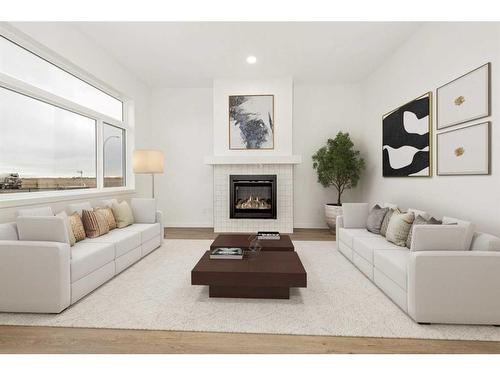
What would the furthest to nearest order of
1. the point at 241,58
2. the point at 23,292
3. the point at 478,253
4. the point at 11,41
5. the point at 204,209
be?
the point at 204,209 < the point at 241,58 < the point at 11,41 < the point at 23,292 < the point at 478,253

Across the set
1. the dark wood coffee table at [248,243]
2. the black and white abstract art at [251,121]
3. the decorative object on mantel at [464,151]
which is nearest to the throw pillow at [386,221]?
the decorative object on mantel at [464,151]

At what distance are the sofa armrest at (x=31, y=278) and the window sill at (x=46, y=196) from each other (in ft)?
2.41

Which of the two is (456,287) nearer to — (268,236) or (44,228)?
(268,236)

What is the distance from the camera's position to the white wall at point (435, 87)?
2444mm

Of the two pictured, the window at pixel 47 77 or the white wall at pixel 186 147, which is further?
the white wall at pixel 186 147

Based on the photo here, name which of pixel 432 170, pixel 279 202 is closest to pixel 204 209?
pixel 279 202

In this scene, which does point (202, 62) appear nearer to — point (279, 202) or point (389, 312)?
point (279, 202)

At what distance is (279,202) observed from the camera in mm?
5539

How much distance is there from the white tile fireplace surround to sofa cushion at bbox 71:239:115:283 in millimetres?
2825

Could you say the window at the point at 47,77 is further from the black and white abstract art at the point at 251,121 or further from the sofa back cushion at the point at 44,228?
the black and white abstract art at the point at 251,121

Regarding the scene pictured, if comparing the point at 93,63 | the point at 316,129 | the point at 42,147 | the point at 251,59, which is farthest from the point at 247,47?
the point at 42,147

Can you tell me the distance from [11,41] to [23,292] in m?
2.70

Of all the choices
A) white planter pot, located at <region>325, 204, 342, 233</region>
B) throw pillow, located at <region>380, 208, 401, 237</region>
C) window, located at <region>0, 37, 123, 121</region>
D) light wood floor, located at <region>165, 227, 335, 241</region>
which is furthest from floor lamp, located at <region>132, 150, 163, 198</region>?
throw pillow, located at <region>380, 208, 401, 237</region>

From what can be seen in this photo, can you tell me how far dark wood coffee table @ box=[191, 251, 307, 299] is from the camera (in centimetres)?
229
